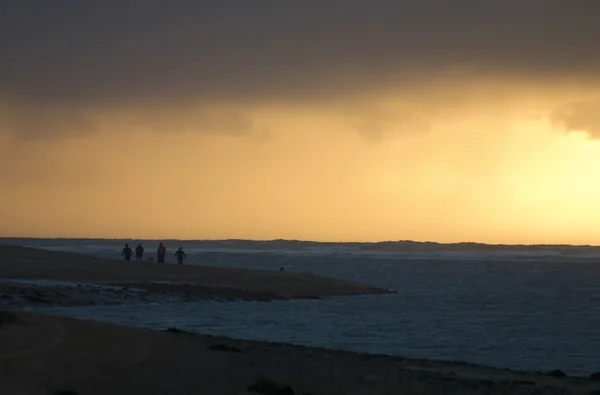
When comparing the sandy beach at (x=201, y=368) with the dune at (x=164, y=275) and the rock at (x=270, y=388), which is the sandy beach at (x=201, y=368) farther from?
the dune at (x=164, y=275)

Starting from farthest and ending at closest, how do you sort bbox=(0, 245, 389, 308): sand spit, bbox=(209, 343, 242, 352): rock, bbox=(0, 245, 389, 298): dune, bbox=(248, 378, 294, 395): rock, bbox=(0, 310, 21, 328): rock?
1. bbox=(0, 245, 389, 298): dune
2. bbox=(0, 245, 389, 308): sand spit
3. bbox=(209, 343, 242, 352): rock
4. bbox=(0, 310, 21, 328): rock
5. bbox=(248, 378, 294, 395): rock

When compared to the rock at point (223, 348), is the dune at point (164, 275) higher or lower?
higher

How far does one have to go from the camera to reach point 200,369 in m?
23.8

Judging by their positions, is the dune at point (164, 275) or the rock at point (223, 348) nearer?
the rock at point (223, 348)

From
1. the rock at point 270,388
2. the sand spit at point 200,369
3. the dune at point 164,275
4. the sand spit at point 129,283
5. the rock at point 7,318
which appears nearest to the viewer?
the rock at point 270,388

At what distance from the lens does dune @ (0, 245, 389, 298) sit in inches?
2509

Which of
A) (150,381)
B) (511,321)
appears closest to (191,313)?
(511,321)

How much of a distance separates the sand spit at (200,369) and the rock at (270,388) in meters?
0.03

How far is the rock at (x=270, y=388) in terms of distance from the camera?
2081 centimetres

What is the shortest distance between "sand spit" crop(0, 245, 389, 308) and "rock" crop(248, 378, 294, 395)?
2567cm

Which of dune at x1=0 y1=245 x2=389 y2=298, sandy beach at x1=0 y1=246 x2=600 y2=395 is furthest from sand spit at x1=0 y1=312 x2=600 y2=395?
dune at x1=0 y1=245 x2=389 y2=298

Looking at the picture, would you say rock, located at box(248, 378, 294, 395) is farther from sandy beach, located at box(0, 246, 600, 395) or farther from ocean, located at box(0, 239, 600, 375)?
ocean, located at box(0, 239, 600, 375)

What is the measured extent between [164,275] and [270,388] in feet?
154

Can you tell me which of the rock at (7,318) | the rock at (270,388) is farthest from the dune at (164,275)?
the rock at (270,388)
